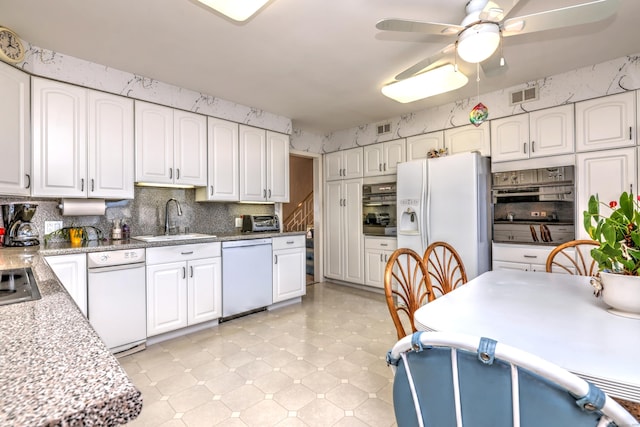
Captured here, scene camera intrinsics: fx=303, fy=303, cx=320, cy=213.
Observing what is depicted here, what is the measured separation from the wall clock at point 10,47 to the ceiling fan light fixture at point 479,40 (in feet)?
9.42

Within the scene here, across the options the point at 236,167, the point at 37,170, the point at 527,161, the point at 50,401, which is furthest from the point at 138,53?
the point at 527,161

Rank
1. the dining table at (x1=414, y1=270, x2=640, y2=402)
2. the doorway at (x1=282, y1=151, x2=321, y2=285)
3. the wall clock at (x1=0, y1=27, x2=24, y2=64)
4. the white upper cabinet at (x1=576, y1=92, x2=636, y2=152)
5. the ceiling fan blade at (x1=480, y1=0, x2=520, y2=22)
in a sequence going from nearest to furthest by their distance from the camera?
the dining table at (x1=414, y1=270, x2=640, y2=402) < the ceiling fan blade at (x1=480, y1=0, x2=520, y2=22) < the wall clock at (x1=0, y1=27, x2=24, y2=64) < the white upper cabinet at (x1=576, y1=92, x2=636, y2=152) < the doorway at (x1=282, y1=151, x2=321, y2=285)

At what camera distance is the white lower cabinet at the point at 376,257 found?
4.16 metres

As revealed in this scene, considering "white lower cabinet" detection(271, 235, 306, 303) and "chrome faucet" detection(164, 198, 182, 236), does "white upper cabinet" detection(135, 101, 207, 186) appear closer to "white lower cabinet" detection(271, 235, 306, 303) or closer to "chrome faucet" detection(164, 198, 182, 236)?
"chrome faucet" detection(164, 198, 182, 236)

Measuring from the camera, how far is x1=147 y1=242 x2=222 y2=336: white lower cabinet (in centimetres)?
265

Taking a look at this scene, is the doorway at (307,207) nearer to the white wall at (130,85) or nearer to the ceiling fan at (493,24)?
the white wall at (130,85)

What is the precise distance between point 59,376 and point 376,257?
13.2 ft

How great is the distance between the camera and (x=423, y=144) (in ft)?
12.6

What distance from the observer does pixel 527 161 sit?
3.05m

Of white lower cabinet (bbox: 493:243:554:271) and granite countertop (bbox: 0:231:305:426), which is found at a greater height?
granite countertop (bbox: 0:231:305:426)

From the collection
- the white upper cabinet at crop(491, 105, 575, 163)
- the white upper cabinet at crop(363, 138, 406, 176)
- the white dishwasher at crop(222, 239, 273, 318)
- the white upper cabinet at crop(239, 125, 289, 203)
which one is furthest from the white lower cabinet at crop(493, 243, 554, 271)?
the white upper cabinet at crop(239, 125, 289, 203)

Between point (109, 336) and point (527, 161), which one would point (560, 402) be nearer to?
point (109, 336)

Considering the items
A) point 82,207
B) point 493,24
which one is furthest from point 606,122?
point 82,207

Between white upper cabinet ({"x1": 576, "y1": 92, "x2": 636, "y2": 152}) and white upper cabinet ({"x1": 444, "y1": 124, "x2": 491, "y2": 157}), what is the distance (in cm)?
77
